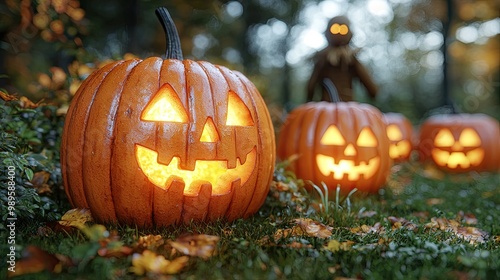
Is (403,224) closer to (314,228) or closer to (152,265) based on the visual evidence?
(314,228)

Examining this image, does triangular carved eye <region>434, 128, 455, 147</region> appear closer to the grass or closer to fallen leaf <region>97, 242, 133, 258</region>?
the grass

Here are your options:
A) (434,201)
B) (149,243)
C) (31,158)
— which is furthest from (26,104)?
(434,201)

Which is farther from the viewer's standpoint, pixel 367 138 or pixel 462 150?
pixel 462 150

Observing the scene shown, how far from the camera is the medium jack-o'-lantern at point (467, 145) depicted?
5684 mm

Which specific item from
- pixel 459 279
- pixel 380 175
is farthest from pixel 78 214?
pixel 380 175

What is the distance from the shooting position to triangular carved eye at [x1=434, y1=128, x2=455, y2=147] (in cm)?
580

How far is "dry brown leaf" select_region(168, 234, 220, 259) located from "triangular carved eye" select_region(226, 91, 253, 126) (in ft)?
2.57

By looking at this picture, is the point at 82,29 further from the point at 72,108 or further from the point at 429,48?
the point at 429,48

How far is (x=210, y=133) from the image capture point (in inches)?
91.3

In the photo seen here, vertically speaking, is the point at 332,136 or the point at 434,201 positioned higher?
→ the point at 332,136

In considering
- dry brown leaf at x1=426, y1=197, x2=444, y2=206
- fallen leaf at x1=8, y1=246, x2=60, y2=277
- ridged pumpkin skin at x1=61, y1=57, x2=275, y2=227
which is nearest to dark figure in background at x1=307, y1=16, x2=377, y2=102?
dry brown leaf at x1=426, y1=197, x2=444, y2=206

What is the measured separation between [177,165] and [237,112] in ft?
1.60

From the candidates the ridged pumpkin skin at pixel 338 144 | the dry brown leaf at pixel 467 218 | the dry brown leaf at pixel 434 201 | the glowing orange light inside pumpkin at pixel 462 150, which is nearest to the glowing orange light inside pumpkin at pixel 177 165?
the ridged pumpkin skin at pixel 338 144

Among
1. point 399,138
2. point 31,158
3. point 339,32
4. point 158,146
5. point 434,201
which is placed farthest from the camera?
point 399,138
